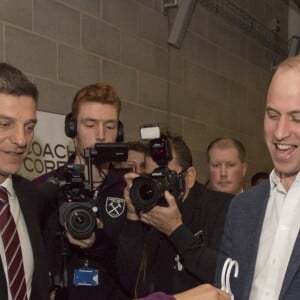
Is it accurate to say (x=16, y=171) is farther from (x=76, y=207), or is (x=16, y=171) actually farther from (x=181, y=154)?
(x=181, y=154)

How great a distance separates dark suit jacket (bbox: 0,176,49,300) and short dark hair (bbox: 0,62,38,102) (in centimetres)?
28

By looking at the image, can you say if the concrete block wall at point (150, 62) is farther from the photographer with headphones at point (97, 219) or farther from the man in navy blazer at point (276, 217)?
the man in navy blazer at point (276, 217)

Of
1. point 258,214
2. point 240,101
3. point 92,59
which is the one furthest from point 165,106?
point 258,214

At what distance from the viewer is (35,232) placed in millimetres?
1736

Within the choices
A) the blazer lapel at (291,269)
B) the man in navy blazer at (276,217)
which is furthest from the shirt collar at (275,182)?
the blazer lapel at (291,269)

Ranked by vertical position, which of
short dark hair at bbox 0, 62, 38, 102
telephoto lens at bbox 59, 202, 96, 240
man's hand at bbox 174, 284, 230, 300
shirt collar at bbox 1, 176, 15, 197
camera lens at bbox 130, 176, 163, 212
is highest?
short dark hair at bbox 0, 62, 38, 102

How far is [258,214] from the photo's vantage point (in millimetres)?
1594

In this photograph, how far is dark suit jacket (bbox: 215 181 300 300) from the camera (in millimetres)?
1414

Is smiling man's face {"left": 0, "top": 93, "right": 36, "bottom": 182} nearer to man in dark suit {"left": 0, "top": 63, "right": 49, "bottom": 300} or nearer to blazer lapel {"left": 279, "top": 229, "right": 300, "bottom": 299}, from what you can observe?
man in dark suit {"left": 0, "top": 63, "right": 49, "bottom": 300}

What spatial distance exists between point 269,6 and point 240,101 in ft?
4.07

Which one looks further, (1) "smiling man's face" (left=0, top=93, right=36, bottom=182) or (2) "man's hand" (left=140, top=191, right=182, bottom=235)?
(2) "man's hand" (left=140, top=191, right=182, bottom=235)

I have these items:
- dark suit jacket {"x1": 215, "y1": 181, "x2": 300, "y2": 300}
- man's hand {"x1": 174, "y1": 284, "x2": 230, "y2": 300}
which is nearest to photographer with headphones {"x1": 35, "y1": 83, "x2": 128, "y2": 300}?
dark suit jacket {"x1": 215, "y1": 181, "x2": 300, "y2": 300}

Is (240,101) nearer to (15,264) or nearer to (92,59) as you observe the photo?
(92,59)

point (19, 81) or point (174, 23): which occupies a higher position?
point (174, 23)
